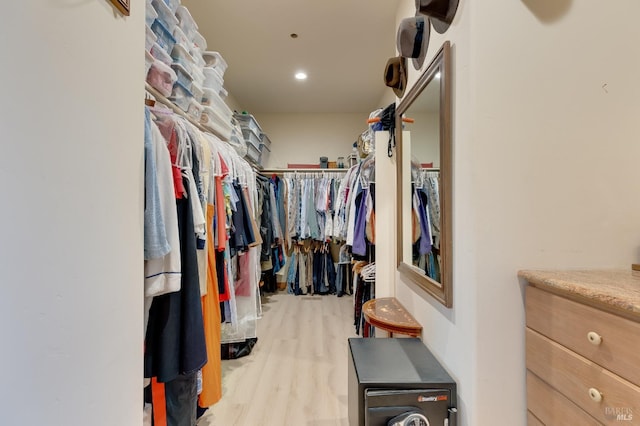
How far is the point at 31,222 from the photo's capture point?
0.56 m

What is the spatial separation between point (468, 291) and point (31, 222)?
1.14 meters

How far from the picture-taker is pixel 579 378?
2.34 feet

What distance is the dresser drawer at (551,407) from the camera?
2.33 ft

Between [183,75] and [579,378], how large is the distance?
1.99 m

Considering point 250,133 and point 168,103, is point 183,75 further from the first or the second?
point 250,133

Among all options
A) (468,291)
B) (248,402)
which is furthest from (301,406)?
(468,291)

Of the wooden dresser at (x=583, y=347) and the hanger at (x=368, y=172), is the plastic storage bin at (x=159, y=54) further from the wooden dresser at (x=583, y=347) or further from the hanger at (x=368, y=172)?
the wooden dresser at (x=583, y=347)

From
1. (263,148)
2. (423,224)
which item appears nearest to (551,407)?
(423,224)

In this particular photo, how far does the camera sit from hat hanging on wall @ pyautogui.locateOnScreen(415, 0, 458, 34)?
1063 mm

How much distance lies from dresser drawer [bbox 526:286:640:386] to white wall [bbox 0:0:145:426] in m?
1.19

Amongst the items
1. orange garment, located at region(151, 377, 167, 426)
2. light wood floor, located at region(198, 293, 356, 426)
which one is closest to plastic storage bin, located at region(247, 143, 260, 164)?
light wood floor, located at region(198, 293, 356, 426)

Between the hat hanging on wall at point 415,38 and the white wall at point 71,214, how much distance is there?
43.6 inches

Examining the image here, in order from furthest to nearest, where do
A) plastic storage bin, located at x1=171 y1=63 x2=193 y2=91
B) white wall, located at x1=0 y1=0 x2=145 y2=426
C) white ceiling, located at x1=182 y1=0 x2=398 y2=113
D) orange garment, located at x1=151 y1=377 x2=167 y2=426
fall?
Result: white ceiling, located at x1=182 y1=0 x2=398 y2=113
plastic storage bin, located at x1=171 y1=63 x2=193 y2=91
orange garment, located at x1=151 y1=377 x2=167 y2=426
white wall, located at x1=0 y1=0 x2=145 y2=426

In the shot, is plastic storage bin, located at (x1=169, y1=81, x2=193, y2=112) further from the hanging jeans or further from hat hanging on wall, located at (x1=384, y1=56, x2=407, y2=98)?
the hanging jeans
